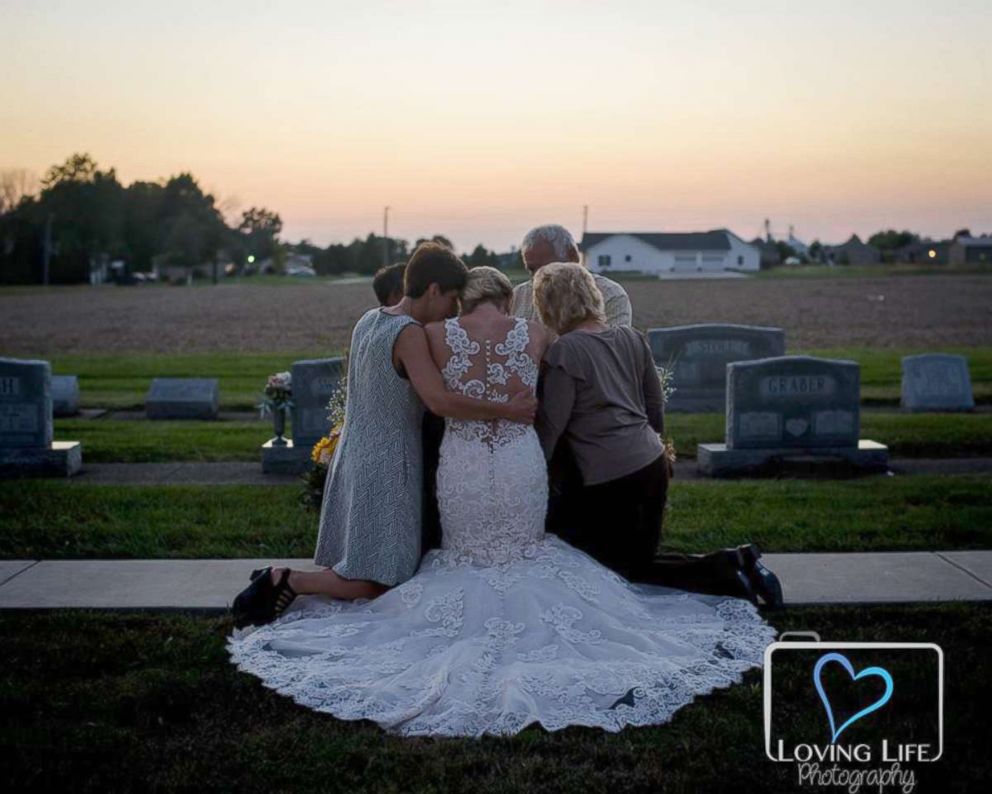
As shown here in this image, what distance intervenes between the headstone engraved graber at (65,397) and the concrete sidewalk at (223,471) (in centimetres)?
463

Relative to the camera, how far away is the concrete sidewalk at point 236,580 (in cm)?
703

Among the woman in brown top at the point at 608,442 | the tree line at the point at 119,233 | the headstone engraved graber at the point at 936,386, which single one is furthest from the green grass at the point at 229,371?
the tree line at the point at 119,233

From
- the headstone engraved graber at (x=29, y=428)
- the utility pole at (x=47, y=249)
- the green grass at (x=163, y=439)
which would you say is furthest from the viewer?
the utility pole at (x=47, y=249)

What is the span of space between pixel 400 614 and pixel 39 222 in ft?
392

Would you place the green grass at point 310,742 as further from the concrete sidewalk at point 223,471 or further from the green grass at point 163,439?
the green grass at point 163,439

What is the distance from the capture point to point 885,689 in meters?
5.48

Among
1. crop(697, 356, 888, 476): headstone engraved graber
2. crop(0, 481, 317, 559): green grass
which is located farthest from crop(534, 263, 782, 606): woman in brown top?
crop(697, 356, 888, 476): headstone engraved graber

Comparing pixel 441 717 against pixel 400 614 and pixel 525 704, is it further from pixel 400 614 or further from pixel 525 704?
pixel 400 614

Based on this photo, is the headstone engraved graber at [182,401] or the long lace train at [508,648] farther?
the headstone engraved graber at [182,401]

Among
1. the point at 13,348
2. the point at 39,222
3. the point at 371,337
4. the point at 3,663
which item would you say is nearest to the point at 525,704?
the point at 371,337

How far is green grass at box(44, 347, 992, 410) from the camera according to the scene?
18.7 metres

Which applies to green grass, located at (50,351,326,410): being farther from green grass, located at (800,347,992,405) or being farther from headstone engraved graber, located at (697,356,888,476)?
green grass, located at (800,347,992,405)

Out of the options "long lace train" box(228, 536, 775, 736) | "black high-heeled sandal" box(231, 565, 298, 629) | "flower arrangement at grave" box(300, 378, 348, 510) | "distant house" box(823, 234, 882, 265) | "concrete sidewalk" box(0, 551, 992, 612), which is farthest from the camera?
"distant house" box(823, 234, 882, 265)

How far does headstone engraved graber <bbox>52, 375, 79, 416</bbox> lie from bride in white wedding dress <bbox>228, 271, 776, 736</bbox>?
38.8 feet
